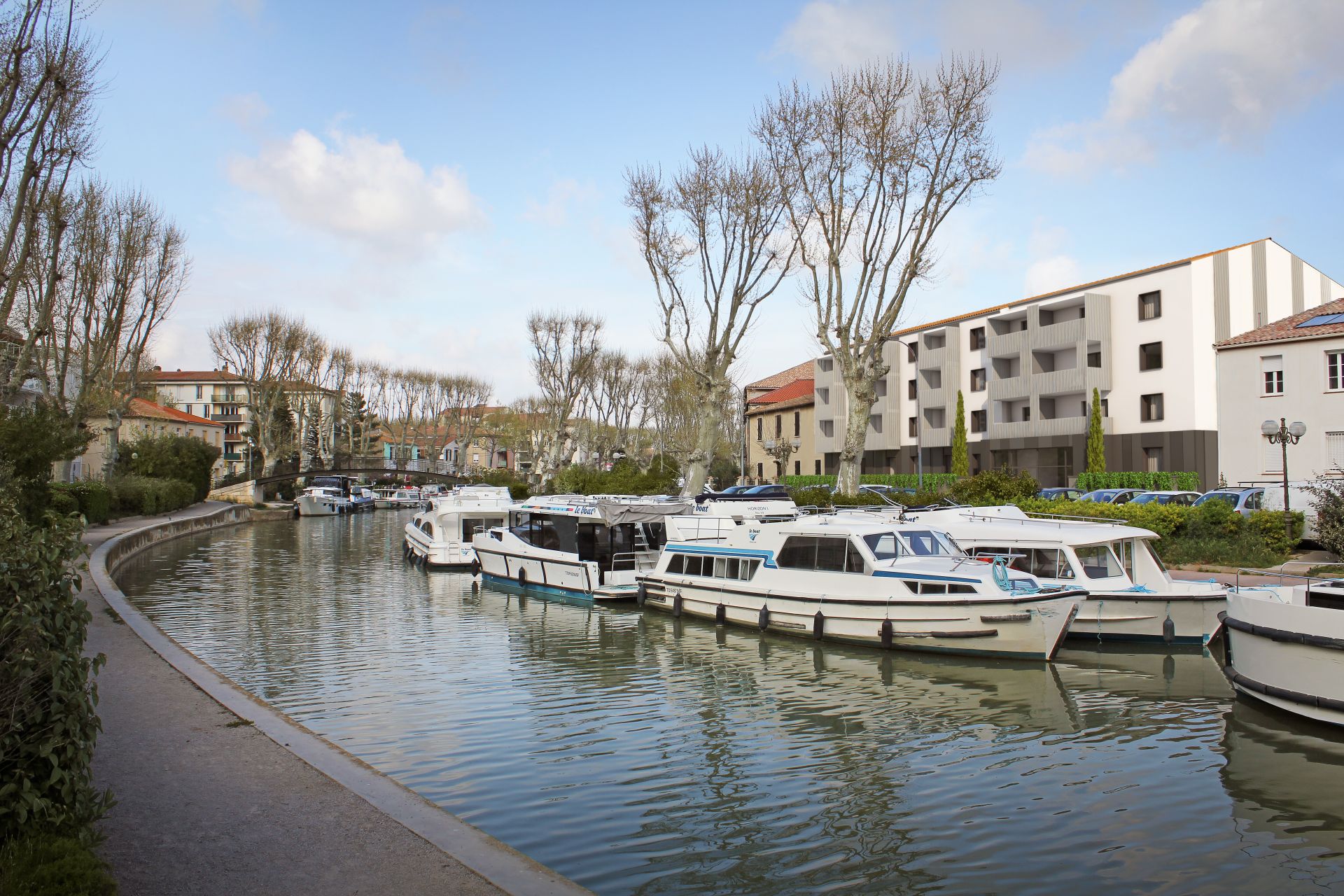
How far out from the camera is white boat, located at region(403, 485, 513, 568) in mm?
34406

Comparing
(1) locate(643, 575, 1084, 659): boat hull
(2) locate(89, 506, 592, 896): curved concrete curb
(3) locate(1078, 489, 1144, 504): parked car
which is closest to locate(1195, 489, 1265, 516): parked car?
(3) locate(1078, 489, 1144, 504): parked car

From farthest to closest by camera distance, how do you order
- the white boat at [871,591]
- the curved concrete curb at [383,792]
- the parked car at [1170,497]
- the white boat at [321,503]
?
the white boat at [321,503], the parked car at [1170,497], the white boat at [871,591], the curved concrete curb at [383,792]

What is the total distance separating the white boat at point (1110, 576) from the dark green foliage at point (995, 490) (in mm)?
10570

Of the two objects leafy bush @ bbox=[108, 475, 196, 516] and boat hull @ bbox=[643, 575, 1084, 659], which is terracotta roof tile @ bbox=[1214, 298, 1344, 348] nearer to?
boat hull @ bbox=[643, 575, 1084, 659]

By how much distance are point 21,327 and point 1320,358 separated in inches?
2594

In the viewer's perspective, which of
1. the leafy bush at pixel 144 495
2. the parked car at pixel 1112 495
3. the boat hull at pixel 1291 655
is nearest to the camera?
the boat hull at pixel 1291 655

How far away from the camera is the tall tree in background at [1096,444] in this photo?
169 ft

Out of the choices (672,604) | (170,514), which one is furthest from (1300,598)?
(170,514)

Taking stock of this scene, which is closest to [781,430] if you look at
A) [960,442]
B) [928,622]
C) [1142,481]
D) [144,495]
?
[960,442]

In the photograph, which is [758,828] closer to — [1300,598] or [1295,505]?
[1300,598]

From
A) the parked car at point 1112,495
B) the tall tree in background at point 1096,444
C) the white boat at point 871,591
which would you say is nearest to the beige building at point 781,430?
the tall tree in background at point 1096,444

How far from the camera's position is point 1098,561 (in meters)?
19.0

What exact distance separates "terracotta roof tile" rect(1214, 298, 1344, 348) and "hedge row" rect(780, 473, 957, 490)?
14.9 m

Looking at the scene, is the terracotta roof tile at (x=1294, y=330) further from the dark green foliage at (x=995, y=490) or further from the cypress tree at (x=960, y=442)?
the cypress tree at (x=960, y=442)
